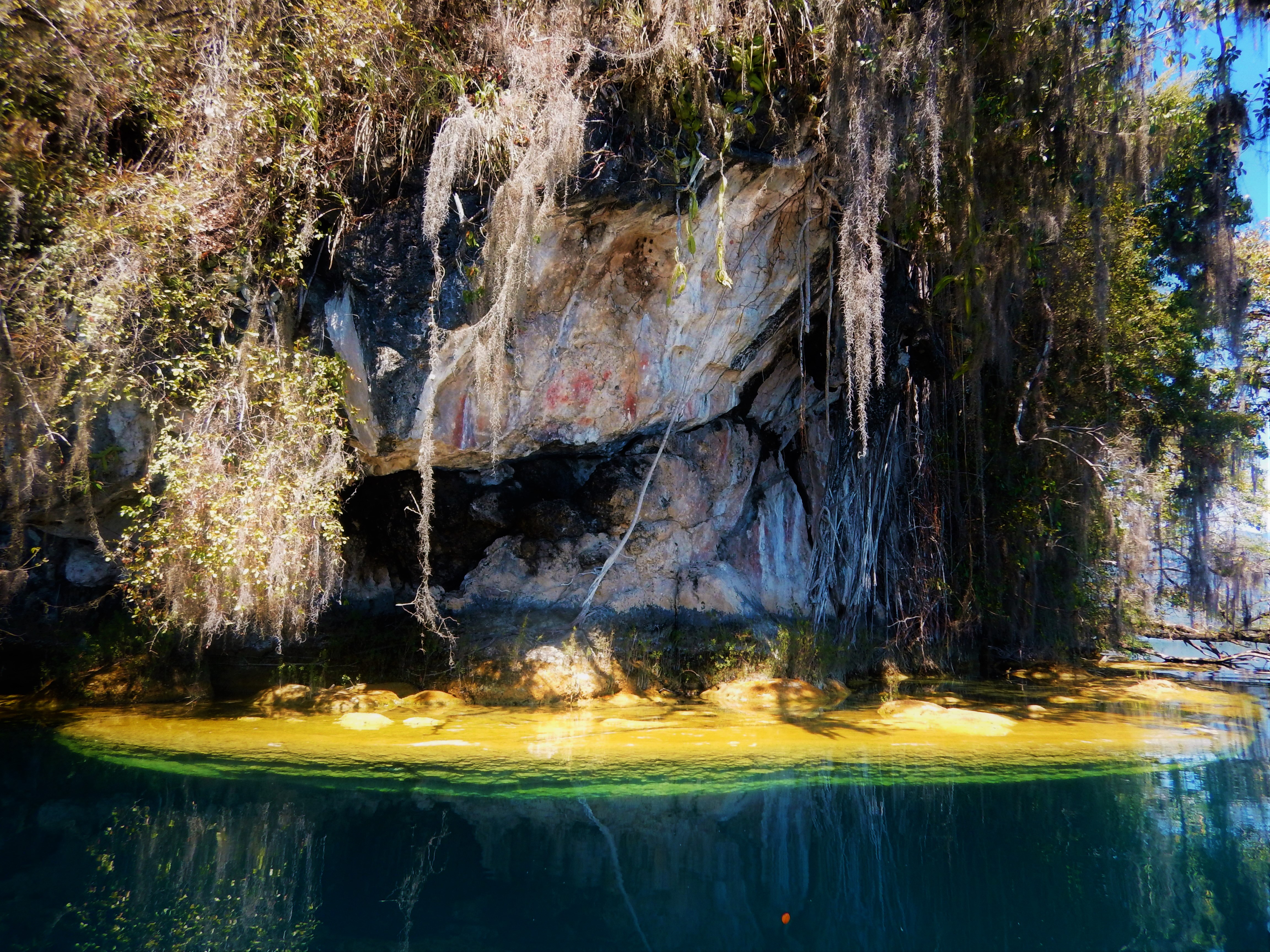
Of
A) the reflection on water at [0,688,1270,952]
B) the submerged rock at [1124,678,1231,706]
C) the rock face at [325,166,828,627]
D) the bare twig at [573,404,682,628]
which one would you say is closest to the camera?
the reflection on water at [0,688,1270,952]

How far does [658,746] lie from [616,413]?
2.94m

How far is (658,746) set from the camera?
493 cm

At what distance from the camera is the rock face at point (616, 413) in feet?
20.3

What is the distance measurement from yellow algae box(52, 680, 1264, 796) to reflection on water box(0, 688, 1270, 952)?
158mm

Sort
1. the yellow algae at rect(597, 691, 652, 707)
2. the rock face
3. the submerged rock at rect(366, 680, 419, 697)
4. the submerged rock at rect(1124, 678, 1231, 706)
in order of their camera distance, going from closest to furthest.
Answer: the rock face < the yellow algae at rect(597, 691, 652, 707) < the submerged rock at rect(366, 680, 419, 697) < the submerged rock at rect(1124, 678, 1231, 706)

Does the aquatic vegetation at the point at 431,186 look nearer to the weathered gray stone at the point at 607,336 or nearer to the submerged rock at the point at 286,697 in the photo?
the weathered gray stone at the point at 607,336

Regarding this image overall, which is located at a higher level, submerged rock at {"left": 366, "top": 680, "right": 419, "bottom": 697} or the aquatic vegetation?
the aquatic vegetation

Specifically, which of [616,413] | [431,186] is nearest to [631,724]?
[616,413]

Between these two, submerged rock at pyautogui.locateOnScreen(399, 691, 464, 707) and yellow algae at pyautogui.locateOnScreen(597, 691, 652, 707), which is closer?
submerged rock at pyautogui.locateOnScreen(399, 691, 464, 707)

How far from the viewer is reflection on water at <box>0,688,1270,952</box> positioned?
2.66 m

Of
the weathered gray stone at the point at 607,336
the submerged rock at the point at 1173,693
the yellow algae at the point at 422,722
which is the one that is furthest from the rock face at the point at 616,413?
the submerged rock at the point at 1173,693

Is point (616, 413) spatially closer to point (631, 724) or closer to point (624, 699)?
point (624, 699)

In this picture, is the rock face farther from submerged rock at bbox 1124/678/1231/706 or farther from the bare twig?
submerged rock at bbox 1124/678/1231/706

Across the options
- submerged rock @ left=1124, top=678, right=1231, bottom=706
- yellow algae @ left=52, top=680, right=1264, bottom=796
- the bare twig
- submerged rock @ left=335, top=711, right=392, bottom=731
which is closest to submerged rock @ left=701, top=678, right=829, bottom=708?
yellow algae @ left=52, top=680, right=1264, bottom=796
